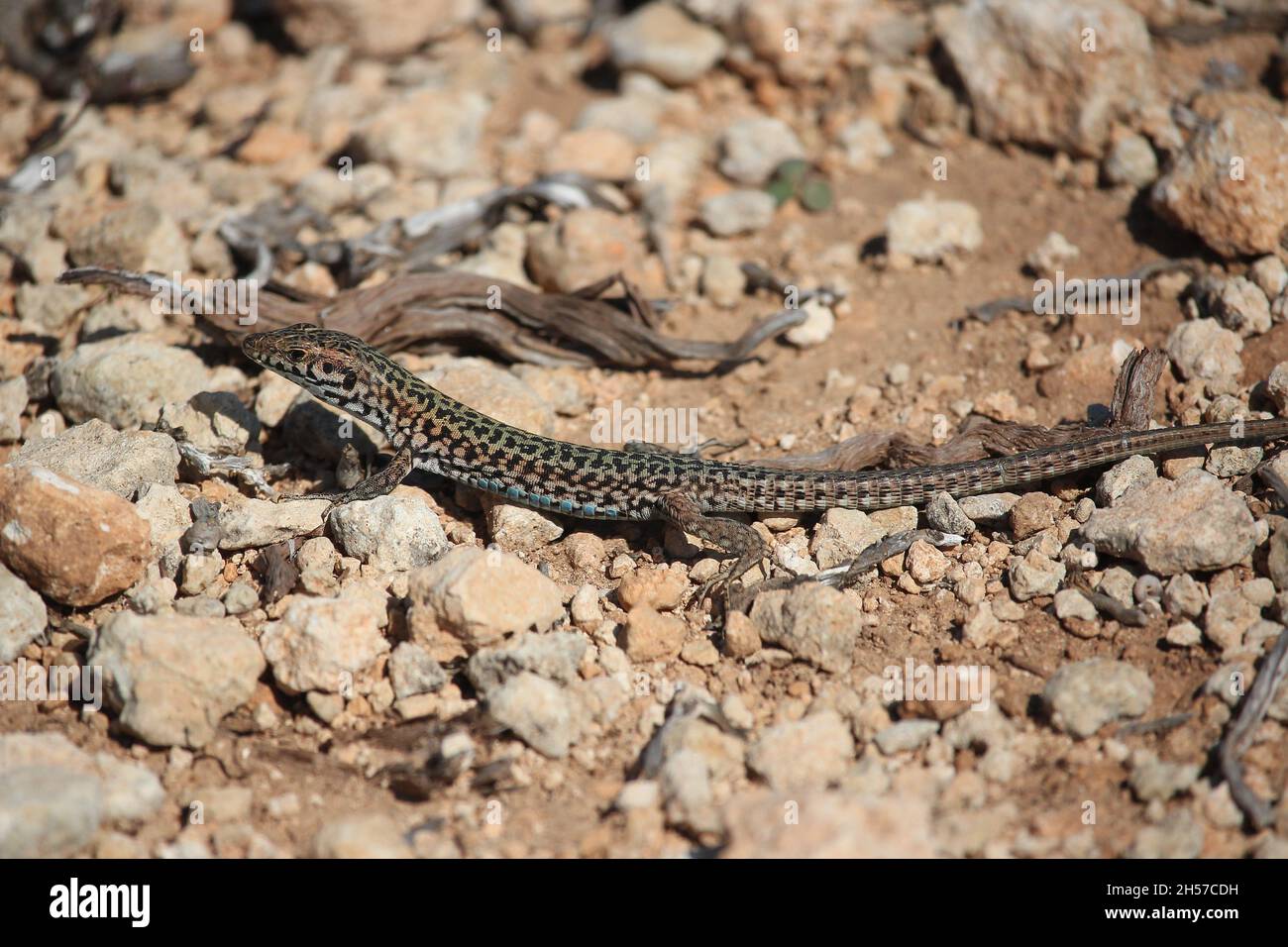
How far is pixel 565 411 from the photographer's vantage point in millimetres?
8164

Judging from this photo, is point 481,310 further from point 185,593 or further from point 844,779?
point 844,779

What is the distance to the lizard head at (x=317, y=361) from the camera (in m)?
7.08

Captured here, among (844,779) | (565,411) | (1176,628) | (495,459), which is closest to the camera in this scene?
(844,779)

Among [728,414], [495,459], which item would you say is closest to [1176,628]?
[728,414]

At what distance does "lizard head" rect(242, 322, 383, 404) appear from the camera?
7082 mm

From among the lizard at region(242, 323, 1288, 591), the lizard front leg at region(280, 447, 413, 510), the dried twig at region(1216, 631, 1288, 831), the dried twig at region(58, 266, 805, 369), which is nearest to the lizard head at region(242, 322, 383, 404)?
the lizard at region(242, 323, 1288, 591)

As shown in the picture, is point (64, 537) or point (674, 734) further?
point (64, 537)

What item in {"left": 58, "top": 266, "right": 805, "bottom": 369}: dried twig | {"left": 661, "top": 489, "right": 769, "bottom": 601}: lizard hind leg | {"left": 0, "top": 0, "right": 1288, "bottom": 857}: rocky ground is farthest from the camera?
{"left": 58, "top": 266, "right": 805, "bottom": 369}: dried twig

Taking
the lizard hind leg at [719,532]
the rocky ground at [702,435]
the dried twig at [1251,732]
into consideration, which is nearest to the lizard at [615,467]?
the lizard hind leg at [719,532]

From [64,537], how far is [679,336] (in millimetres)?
4827

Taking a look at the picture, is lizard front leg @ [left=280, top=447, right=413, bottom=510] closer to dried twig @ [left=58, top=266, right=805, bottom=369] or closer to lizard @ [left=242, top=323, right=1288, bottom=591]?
lizard @ [left=242, top=323, right=1288, bottom=591]

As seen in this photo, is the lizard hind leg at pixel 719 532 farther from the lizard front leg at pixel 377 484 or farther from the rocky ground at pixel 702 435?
the lizard front leg at pixel 377 484

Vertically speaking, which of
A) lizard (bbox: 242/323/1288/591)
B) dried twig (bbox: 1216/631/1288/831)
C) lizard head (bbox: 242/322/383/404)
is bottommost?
dried twig (bbox: 1216/631/1288/831)

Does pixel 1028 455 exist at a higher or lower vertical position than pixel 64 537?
higher
